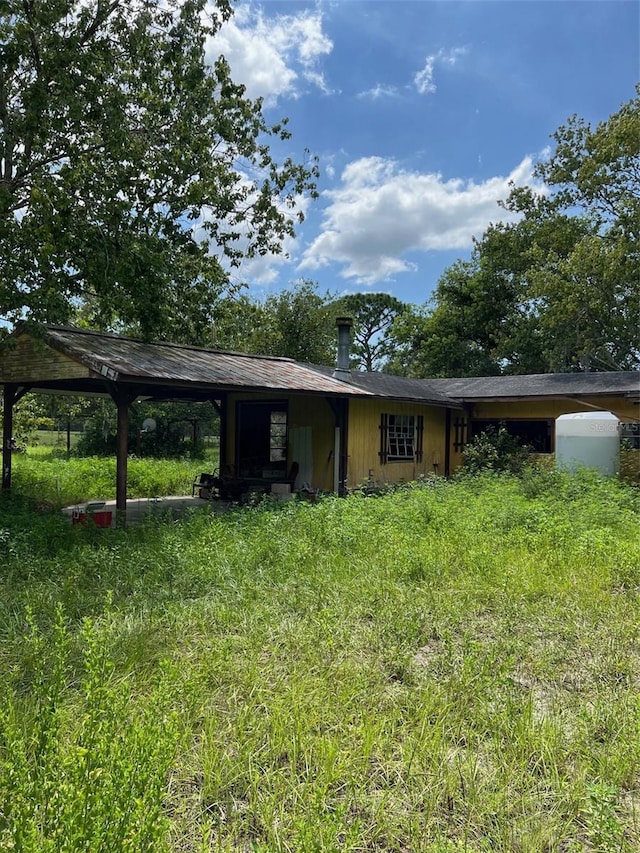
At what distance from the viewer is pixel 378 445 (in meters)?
13.0

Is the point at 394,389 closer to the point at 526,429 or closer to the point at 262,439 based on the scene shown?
the point at 262,439

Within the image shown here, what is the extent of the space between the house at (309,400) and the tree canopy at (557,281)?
16.4 feet

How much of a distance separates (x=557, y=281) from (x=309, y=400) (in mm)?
11232

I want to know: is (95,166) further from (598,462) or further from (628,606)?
(598,462)

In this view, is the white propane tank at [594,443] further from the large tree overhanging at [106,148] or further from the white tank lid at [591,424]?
the large tree overhanging at [106,148]

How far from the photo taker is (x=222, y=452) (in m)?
13.6

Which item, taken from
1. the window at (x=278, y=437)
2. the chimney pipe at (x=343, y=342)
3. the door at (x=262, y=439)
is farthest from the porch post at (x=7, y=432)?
the chimney pipe at (x=343, y=342)

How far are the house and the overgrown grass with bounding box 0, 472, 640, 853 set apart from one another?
2.96 meters

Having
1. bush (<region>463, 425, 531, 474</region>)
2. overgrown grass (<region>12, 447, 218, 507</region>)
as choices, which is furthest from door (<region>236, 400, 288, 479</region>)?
bush (<region>463, 425, 531, 474</region>)

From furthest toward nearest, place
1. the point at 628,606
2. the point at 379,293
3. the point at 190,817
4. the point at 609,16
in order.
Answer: the point at 379,293
the point at 609,16
the point at 628,606
the point at 190,817

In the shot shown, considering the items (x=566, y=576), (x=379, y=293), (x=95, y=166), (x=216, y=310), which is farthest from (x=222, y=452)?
(x=379, y=293)

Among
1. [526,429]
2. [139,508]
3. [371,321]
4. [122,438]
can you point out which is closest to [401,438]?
[526,429]

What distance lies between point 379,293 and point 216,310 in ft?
101

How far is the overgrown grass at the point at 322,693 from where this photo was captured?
2109mm
